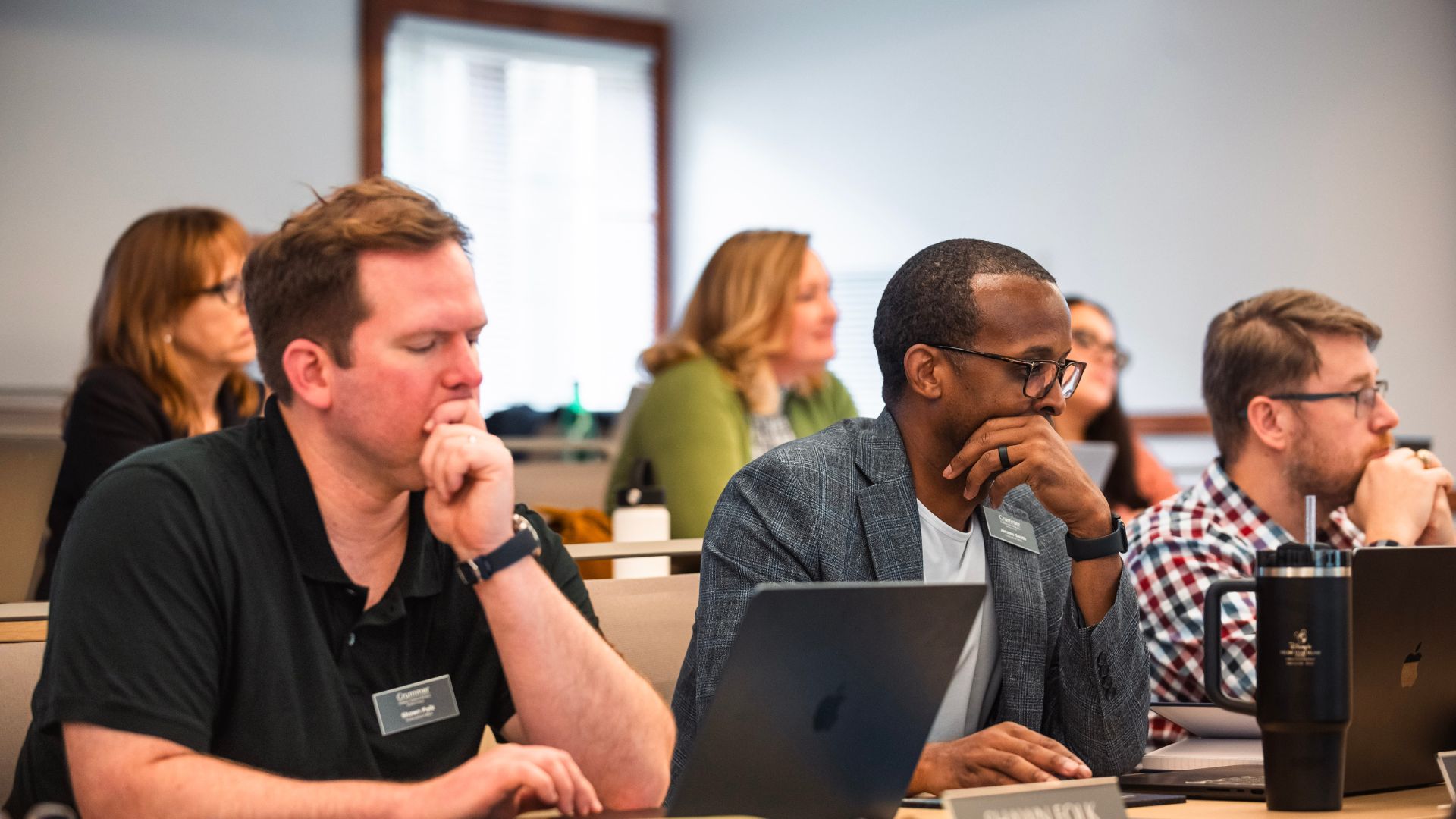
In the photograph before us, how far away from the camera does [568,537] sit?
8.18 feet

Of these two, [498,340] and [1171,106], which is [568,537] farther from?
[498,340]

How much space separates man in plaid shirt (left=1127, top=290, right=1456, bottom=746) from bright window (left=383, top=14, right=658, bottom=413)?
15.9ft

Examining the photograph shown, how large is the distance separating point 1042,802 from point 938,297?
0.82 metres

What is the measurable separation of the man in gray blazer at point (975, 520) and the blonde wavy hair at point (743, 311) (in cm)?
173

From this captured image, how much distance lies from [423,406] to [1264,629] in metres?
0.83

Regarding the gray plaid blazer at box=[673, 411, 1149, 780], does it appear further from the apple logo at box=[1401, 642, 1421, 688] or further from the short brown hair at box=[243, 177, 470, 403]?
the short brown hair at box=[243, 177, 470, 403]

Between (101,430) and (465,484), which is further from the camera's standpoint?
(101,430)

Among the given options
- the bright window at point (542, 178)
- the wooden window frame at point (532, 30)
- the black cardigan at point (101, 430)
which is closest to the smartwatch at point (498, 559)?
the black cardigan at point (101, 430)

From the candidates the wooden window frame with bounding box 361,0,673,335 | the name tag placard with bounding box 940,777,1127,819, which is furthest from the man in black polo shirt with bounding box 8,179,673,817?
the wooden window frame with bounding box 361,0,673,335

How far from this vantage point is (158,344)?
325cm

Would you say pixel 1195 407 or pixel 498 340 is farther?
pixel 498 340

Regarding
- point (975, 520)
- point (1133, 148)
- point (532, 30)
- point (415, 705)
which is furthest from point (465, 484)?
point (532, 30)

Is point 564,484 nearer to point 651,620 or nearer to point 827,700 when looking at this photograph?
point 651,620

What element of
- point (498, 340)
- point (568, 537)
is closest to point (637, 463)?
point (568, 537)
